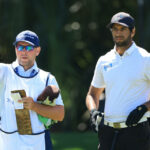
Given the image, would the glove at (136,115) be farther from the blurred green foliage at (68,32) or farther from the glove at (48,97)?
the blurred green foliage at (68,32)

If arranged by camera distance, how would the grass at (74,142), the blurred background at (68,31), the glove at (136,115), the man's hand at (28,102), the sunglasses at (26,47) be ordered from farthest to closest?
the blurred background at (68,31)
the grass at (74,142)
the glove at (136,115)
the sunglasses at (26,47)
the man's hand at (28,102)

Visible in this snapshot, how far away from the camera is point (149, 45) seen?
1304cm

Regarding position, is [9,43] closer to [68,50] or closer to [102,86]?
[68,50]

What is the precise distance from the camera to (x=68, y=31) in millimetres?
13391

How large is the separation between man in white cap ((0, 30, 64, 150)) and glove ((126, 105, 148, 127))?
2.58ft

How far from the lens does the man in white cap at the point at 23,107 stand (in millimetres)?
4176

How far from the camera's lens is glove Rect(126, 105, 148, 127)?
15.6 feet

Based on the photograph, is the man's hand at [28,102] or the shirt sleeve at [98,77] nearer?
the man's hand at [28,102]

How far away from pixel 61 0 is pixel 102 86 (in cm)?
831

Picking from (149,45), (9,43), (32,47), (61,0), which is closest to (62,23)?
(61,0)

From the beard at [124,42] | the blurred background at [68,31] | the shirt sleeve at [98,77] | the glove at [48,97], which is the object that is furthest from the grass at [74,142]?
the glove at [48,97]

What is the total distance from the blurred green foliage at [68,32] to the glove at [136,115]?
25.9 ft

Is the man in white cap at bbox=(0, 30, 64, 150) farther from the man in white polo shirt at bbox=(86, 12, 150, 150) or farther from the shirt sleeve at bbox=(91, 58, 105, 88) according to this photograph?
the shirt sleeve at bbox=(91, 58, 105, 88)

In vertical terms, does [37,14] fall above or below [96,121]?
above
